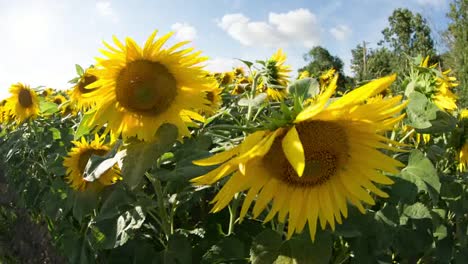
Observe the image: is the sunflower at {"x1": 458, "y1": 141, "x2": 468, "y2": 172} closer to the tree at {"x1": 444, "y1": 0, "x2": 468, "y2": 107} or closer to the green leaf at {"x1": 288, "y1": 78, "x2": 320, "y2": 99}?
the green leaf at {"x1": 288, "y1": 78, "x2": 320, "y2": 99}

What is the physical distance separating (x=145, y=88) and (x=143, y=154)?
235 millimetres

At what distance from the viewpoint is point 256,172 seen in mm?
1124

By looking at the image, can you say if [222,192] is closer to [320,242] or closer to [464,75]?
[320,242]

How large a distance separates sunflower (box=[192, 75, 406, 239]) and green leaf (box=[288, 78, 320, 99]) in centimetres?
14

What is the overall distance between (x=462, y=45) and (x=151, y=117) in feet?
55.8

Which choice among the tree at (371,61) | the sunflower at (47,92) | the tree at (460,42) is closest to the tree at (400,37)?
the tree at (371,61)

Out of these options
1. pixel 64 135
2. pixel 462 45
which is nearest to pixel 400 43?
pixel 462 45

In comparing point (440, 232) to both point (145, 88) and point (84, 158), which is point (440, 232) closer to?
point (145, 88)

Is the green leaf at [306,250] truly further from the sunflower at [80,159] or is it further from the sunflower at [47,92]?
the sunflower at [47,92]

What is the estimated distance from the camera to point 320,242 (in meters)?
1.23

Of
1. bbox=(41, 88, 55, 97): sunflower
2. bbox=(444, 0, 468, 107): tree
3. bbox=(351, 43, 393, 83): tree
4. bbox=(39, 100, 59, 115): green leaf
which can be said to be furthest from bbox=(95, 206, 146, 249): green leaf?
bbox=(351, 43, 393, 83): tree

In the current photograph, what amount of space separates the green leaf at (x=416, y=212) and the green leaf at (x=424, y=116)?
29cm

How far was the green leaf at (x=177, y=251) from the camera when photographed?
1.45 meters

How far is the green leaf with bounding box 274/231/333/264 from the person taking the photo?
121 cm
